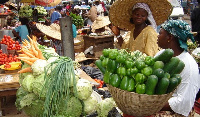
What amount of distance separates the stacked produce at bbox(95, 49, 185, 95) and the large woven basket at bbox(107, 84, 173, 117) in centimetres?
3

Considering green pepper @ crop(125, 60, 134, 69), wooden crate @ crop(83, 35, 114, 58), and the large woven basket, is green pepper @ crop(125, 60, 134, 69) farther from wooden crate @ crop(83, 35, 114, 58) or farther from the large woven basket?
wooden crate @ crop(83, 35, 114, 58)

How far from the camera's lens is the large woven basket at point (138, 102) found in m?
1.44

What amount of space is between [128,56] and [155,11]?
2.15 meters

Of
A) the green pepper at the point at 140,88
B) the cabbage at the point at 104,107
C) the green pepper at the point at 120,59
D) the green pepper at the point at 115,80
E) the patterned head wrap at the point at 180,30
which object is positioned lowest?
the cabbage at the point at 104,107

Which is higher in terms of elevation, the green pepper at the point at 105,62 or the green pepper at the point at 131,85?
the green pepper at the point at 105,62

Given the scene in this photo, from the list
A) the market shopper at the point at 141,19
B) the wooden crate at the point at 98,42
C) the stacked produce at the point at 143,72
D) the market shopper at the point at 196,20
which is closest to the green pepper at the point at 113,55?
the stacked produce at the point at 143,72

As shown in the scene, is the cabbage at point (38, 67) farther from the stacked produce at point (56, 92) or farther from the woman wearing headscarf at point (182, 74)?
the woman wearing headscarf at point (182, 74)

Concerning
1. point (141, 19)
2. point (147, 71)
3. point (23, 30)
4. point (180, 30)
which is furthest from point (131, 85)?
point (23, 30)

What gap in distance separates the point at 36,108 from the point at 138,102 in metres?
0.89

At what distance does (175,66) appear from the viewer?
1538mm

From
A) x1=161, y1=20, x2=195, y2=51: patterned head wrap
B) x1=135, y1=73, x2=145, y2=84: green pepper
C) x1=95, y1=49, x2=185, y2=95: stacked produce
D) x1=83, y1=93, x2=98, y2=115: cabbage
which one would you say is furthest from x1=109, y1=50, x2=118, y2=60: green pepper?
x1=161, y1=20, x2=195, y2=51: patterned head wrap

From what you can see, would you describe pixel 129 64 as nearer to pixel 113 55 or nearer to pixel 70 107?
pixel 113 55

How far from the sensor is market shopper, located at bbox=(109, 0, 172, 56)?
3162 mm

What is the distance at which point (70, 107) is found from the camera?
1.67 meters
